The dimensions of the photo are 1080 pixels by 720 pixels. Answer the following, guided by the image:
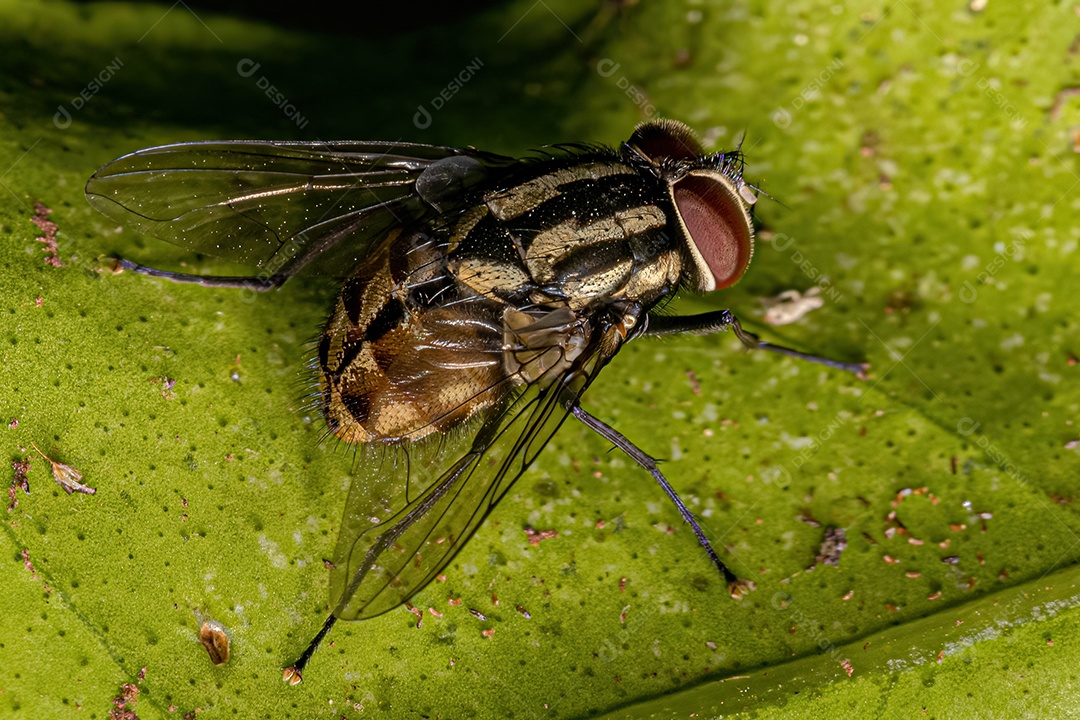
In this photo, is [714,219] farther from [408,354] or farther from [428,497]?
[428,497]

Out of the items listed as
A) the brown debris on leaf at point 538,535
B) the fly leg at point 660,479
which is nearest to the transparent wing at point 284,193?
the fly leg at point 660,479

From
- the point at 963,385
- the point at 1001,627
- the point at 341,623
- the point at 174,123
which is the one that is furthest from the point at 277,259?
the point at 1001,627

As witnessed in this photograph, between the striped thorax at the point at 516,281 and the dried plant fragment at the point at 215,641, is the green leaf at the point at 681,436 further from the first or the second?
the striped thorax at the point at 516,281

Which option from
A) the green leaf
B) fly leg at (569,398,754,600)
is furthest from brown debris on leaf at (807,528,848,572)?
fly leg at (569,398,754,600)

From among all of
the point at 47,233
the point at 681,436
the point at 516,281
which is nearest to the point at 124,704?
the point at 47,233

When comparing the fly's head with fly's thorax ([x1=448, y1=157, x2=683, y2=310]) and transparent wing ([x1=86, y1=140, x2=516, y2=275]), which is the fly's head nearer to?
fly's thorax ([x1=448, y1=157, x2=683, y2=310])

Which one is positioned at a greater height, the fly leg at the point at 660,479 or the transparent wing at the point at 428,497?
the transparent wing at the point at 428,497
